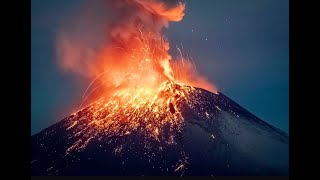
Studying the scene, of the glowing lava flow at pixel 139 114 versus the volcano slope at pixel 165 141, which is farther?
the glowing lava flow at pixel 139 114

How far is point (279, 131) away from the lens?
206 feet

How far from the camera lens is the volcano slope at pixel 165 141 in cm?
5356

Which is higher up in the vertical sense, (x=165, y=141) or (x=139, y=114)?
(x=139, y=114)

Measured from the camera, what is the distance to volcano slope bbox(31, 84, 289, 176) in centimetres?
5356

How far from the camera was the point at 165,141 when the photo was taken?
2212 inches

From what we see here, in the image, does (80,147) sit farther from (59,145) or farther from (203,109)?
(203,109)

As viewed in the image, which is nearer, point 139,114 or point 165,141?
point 165,141

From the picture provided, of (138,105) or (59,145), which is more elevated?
(138,105)

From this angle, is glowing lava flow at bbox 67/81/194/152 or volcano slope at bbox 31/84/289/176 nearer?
volcano slope at bbox 31/84/289/176

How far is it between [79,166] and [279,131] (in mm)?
20754
